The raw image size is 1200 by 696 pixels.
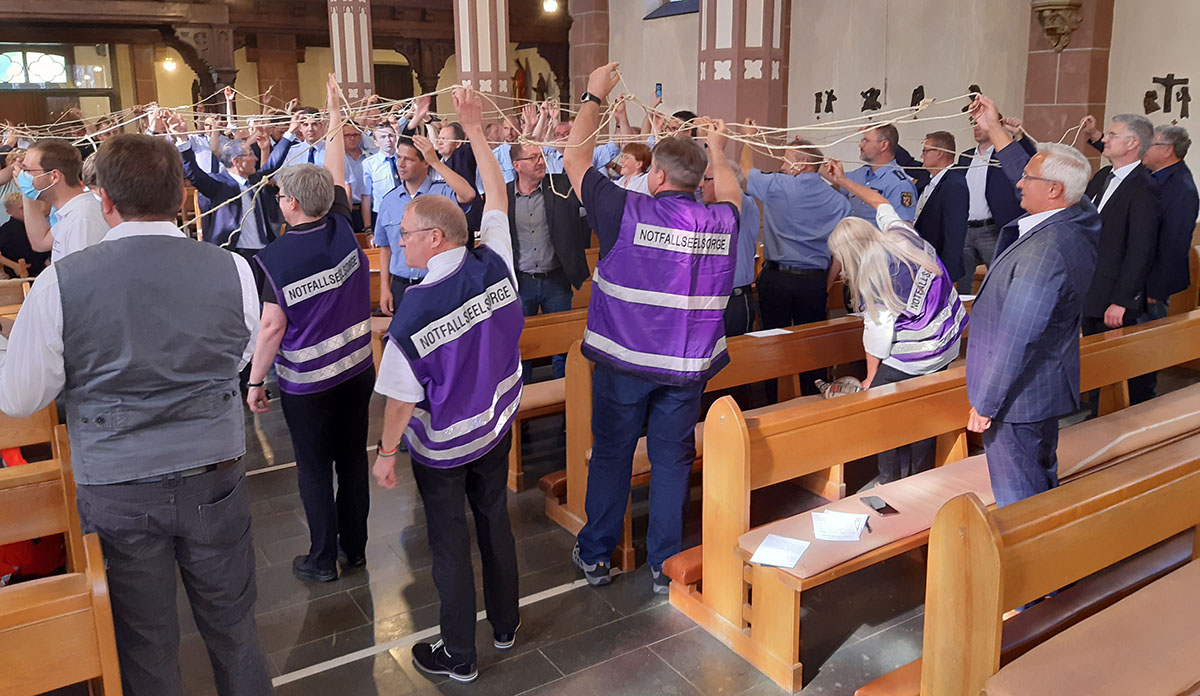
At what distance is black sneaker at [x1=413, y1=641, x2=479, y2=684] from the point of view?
3.06m

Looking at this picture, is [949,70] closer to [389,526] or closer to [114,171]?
[389,526]

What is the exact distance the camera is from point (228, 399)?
2.45 m

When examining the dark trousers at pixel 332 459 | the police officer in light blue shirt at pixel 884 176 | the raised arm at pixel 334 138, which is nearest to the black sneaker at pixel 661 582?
the dark trousers at pixel 332 459

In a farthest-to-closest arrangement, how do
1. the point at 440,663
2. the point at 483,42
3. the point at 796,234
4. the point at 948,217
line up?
the point at 483,42 < the point at 948,217 < the point at 796,234 < the point at 440,663

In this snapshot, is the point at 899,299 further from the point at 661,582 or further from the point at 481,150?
the point at 481,150

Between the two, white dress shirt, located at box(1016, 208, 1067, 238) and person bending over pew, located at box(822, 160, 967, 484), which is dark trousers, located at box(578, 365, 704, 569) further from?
white dress shirt, located at box(1016, 208, 1067, 238)

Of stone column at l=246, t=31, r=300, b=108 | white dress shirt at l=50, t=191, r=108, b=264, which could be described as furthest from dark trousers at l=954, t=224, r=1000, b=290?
stone column at l=246, t=31, r=300, b=108

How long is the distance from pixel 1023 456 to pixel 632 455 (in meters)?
1.37

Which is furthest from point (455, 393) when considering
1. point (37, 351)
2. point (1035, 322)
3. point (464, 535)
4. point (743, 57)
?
point (743, 57)

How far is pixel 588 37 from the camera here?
47.1 ft

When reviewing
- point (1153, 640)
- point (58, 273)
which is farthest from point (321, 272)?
point (1153, 640)

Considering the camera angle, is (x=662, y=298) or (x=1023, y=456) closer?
(x=1023, y=456)

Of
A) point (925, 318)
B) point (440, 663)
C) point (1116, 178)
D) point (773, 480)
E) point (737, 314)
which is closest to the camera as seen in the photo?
point (440, 663)

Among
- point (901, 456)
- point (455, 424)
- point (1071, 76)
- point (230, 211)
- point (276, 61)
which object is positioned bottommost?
point (901, 456)
